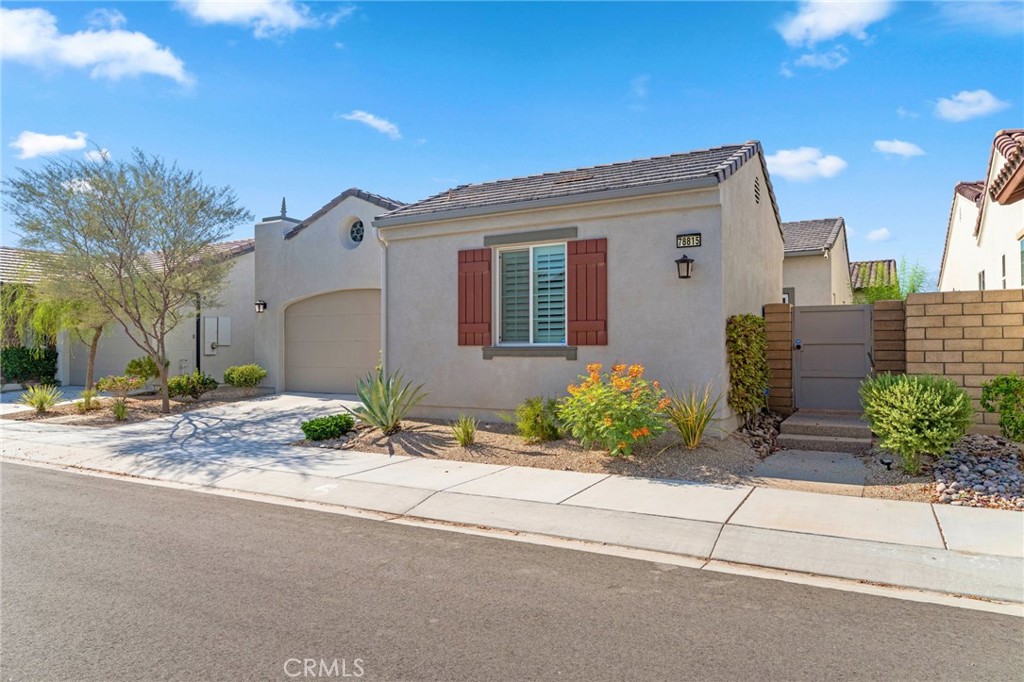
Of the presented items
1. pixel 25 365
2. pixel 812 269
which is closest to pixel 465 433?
pixel 812 269

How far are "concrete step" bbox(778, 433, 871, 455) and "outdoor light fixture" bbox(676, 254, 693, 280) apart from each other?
2.94 meters

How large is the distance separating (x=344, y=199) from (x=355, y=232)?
0.88 meters

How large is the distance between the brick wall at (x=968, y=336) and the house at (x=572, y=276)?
8.28 ft

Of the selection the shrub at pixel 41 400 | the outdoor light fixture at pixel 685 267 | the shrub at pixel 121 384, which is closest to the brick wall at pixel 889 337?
the outdoor light fixture at pixel 685 267

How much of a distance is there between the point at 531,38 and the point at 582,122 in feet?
6.15

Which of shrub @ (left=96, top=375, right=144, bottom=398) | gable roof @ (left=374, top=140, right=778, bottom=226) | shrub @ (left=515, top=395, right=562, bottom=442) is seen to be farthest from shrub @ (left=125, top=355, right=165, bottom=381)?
shrub @ (left=515, top=395, right=562, bottom=442)

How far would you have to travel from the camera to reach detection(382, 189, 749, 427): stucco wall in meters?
9.24

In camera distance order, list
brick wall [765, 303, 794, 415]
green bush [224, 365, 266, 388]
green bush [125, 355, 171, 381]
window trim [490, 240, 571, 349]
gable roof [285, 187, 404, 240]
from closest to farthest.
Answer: window trim [490, 240, 571, 349] < brick wall [765, 303, 794, 415] < gable roof [285, 187, 404, 240] < green bush [224, 365, 266, 388] < green bush [125, 355, 171, 381]

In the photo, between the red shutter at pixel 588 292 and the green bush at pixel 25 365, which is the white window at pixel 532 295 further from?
the green bush at pixel 25 365

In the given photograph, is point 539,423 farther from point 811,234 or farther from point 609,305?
point 811,234

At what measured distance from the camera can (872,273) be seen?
28734 mm

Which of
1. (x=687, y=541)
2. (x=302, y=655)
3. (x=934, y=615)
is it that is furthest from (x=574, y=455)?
(x=302, y=655)

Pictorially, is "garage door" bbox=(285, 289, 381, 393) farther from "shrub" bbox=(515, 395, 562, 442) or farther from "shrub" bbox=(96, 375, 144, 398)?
"shrub" bbox=(515, 395, 562, 442)

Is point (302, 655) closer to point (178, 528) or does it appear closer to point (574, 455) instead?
point (178, 528)
